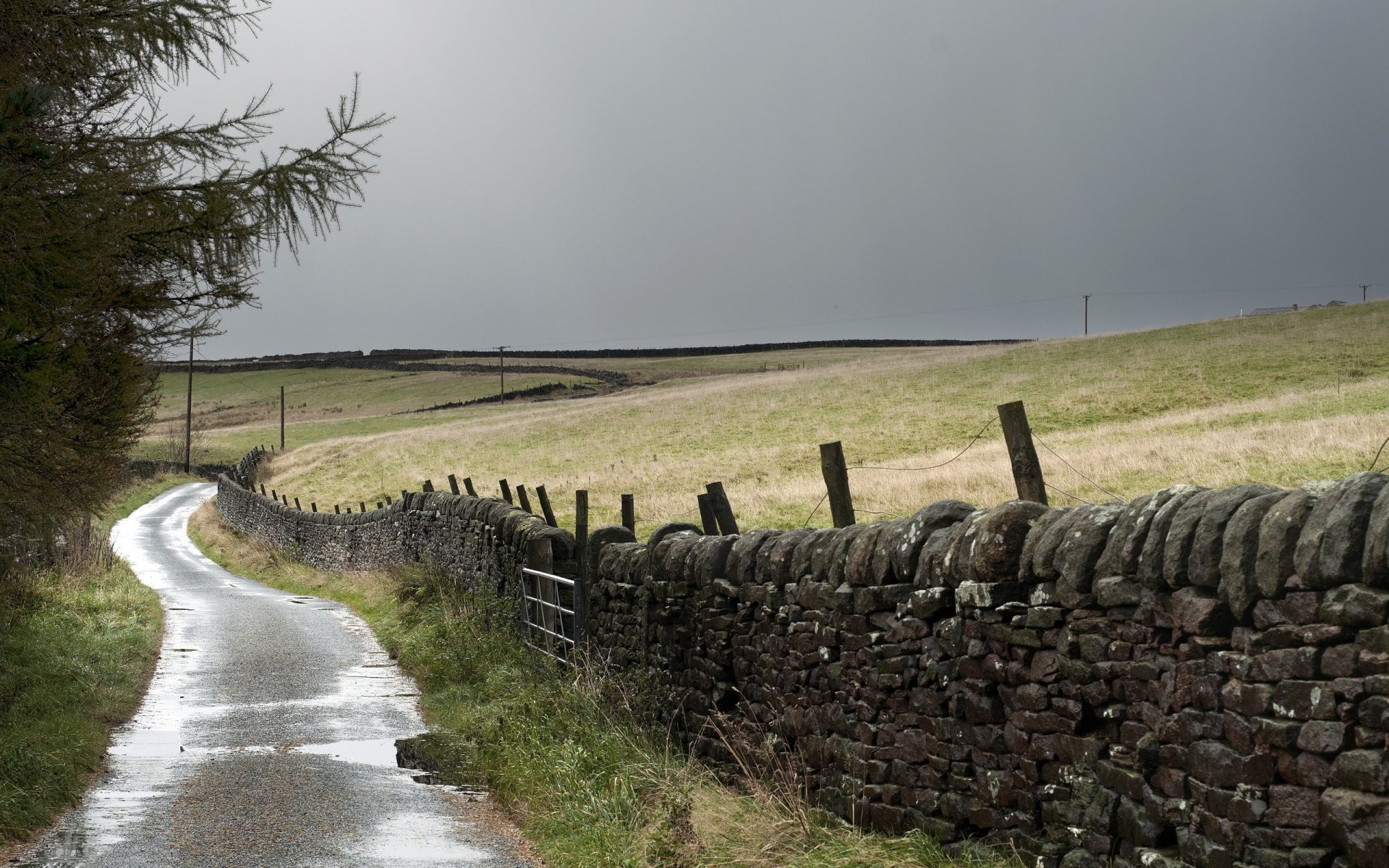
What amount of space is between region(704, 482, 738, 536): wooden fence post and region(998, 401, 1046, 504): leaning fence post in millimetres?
3255

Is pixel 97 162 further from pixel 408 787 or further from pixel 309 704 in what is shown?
pixel 309 704

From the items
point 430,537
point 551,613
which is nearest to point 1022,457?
point 551,613

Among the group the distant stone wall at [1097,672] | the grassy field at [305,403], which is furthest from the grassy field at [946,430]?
the grassy field at [305,403]

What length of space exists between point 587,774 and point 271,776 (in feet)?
8.86

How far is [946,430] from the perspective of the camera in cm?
3641

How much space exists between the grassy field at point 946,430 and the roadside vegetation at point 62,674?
27.8ft

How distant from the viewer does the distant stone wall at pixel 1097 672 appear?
3.77 meters

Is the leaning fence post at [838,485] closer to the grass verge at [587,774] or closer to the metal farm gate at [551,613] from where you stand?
the grass verge at [587,774]

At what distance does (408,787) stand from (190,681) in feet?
19.1

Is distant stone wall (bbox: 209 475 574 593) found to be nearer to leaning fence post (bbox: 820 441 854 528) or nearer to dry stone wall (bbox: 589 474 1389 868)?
leaning fence post (bbox: 820 441 854 528)

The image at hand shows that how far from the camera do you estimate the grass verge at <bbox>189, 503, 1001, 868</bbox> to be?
626 centimetres

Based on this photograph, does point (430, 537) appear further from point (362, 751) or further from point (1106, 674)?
point (1106, 674)

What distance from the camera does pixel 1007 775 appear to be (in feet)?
17.5

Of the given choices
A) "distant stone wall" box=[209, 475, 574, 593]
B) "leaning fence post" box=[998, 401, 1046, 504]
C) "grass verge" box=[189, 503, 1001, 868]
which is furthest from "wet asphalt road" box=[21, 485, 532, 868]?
"leaning fence post" box=[998, 401, 1046, 504]
